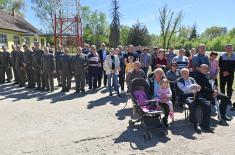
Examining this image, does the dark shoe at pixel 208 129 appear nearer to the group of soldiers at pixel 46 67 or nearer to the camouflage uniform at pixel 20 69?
Result: the group of soldiers at pixel 46 67

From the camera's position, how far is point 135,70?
9953mm

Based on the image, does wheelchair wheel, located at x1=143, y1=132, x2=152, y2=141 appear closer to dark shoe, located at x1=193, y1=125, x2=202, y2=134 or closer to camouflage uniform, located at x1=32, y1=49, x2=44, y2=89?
dark shoe, located at x1=193, y1=125, x2=202, y2=134

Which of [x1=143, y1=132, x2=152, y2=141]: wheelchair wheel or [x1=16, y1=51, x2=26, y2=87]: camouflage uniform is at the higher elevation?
[x1=16, y1=51, x2=26, y2=87]: camouflage uniform

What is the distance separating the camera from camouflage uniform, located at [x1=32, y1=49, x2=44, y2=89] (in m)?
13.5

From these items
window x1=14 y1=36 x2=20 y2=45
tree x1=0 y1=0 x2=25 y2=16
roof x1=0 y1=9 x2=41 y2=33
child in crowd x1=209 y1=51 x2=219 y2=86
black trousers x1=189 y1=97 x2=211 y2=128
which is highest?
tree x1=0 y1=0 x2=25 y2=16

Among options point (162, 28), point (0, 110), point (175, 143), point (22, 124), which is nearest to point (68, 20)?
point (162, 28)

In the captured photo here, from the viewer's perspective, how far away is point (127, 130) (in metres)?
7.88

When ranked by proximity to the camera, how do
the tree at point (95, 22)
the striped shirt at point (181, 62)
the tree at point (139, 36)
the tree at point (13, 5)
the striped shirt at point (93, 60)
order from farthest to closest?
the tree at point (95, 22) < the tree at point (13, 5) < the tree at point (139, 36) < the striped shirt at point (93, 60) < the striped shirt at point (181, 62)

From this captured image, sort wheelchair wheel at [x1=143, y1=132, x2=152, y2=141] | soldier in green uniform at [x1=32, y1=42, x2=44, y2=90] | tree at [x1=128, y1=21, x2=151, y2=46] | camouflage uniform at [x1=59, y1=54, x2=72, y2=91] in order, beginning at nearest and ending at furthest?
1. wheelchair wheel at [x1=143, y1=132, x2=152, y2=141]
2. camouflage uniform at [x1=59, y1=54, x2=72, y2=91]
3. soldier in green uniform at [x1=32, y1=42, x2=44, y2=90]
4. tree at [x1=128, y1=21, x2=151, y2=46]

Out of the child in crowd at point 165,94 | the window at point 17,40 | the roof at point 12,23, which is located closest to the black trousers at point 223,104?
the child in crowd at point 165,94

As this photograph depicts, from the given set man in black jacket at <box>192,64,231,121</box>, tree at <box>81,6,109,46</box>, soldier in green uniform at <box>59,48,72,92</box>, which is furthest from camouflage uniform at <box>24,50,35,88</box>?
tree at <box>81,6,109,46</box>

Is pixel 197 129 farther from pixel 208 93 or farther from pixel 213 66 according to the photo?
pixel 213 66

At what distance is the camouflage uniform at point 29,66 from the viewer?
14.0 meters

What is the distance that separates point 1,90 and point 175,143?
9523 mm
